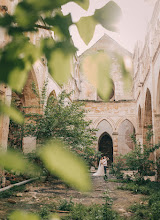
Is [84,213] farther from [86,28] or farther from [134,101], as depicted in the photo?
[134,101]

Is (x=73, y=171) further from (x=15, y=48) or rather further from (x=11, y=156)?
(x=15, y=48)

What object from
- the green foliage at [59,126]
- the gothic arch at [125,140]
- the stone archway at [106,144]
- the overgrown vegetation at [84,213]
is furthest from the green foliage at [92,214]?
the stone archway at [106,144]

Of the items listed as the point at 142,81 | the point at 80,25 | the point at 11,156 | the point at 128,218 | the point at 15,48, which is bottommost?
the point at 128,218

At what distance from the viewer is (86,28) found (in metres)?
0.77

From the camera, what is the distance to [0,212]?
4180mm

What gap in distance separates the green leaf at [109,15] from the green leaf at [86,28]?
31 mm

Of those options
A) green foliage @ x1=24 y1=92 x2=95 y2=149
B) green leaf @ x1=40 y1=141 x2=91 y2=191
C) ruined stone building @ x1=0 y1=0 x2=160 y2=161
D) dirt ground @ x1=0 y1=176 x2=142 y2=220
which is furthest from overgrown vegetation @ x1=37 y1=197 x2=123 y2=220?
green leaf @ x1=40 y1=141 x2=91 y2=191

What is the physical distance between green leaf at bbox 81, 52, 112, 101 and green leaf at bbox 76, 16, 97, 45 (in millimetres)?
64

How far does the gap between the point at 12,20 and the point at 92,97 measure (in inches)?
711

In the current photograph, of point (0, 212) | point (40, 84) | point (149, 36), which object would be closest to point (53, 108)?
point (40, 84)

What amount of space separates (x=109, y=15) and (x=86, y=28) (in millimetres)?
93

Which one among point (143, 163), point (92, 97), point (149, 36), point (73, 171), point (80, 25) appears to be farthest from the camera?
point (92, 97)

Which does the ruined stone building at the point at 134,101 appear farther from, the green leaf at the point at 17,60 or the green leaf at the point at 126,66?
the green leaf at the point at 17,60

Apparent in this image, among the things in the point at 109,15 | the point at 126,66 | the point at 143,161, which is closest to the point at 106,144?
the point at 143,161
